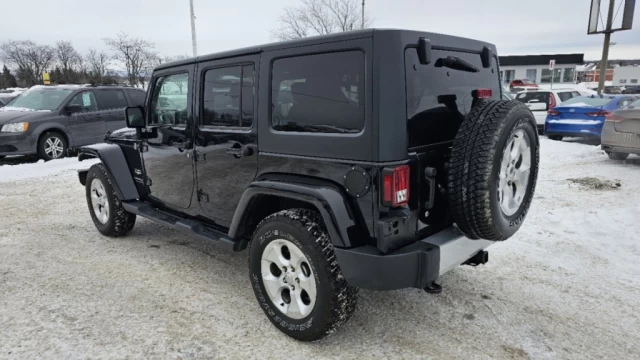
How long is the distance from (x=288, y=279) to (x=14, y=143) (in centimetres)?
885

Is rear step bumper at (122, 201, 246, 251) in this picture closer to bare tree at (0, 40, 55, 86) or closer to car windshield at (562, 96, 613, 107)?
car windshield at (562, 96, 613, 107)

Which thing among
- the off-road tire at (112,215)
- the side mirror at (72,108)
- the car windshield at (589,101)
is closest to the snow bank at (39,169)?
the side mirror at (72,108)

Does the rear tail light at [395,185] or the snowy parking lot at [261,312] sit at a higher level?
the rear tail light at [395,185]

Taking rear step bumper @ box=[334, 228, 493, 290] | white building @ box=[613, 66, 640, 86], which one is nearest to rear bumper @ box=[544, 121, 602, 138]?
rear step bumper @ box=[334, 228, 493, 290]

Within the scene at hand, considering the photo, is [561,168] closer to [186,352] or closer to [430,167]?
[430,167]

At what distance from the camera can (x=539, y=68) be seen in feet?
164

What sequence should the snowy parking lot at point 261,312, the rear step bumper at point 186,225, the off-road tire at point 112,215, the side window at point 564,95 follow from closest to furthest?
the snowy parking lot at point 261,312 < the rear step bumper at point 186,225 < the off-road tire at point 112,215 < the side window at point 564,95

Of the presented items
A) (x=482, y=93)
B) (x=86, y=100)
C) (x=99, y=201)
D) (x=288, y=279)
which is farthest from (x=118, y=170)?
(x=86, y=100)

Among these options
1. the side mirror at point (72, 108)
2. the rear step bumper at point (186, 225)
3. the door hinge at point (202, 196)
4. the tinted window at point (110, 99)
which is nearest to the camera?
the rear step bumper at point (186, 225)

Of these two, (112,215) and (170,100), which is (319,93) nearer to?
(170,100)

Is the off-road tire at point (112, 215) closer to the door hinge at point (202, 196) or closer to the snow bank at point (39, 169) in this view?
the door hinge at point (202, 196)

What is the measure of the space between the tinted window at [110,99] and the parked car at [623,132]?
10265mm

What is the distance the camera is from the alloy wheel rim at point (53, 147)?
9461 mm

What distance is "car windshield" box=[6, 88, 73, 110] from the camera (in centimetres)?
980
